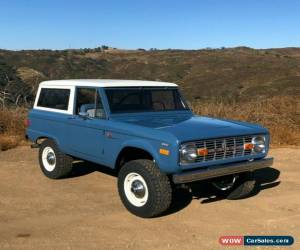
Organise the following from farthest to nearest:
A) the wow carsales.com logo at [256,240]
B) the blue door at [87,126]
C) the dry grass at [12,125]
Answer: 1. the dry grass at [12,125]
2. the blue door at [87,126]
3. the wow carsales.com logo at [256,240]

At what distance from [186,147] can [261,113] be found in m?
7.67

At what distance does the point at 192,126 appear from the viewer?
6059 mm

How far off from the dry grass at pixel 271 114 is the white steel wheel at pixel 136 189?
20.6 ft

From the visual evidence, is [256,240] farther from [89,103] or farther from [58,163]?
[58,163]

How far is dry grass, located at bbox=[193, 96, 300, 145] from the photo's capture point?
11.8m

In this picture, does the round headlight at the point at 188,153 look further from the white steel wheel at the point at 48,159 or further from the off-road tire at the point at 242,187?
the white steel wheel at the point at 48,159

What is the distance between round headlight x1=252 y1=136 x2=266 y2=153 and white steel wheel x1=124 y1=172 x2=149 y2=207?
1.57m

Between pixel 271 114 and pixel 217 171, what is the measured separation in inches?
292

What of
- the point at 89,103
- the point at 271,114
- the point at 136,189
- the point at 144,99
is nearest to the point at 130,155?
the point at 136,189

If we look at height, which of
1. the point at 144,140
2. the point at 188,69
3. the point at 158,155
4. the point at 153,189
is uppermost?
the point at 188,69

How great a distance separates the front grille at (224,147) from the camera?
5.71 metres

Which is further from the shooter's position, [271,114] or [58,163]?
[271,114]

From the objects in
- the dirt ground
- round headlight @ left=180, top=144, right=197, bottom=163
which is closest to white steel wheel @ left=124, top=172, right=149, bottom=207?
the dirt ground


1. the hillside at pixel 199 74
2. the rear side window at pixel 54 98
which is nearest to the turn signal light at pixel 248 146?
the rear side window at pixel 54 98
